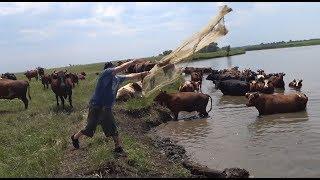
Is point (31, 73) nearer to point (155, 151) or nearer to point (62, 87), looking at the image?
point (62, 87)

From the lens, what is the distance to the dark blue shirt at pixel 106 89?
34.1 feet

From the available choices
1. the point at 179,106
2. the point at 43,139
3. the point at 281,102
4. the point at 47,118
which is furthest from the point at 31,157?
the point at 281,102

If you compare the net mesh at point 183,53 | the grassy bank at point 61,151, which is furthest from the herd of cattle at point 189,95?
the net mesh at point 183,53

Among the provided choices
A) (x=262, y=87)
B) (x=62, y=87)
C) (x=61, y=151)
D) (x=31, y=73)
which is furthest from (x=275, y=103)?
(x=31, y=73)

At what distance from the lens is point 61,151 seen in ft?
36.3

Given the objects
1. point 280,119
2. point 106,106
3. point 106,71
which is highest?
point 106,71

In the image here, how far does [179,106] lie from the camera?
1769cm

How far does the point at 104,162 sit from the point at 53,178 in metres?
1.32

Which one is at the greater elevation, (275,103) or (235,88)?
(275,103)

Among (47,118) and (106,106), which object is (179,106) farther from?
(106,106)

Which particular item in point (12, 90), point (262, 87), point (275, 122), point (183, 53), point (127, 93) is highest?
point (183, 53)

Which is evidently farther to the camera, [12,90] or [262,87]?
[262,87]

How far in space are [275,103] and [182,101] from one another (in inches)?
144

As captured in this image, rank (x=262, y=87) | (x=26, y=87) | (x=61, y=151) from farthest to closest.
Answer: (x=262, y=87) → (x=26, y=87) → (x=61, y=151)
